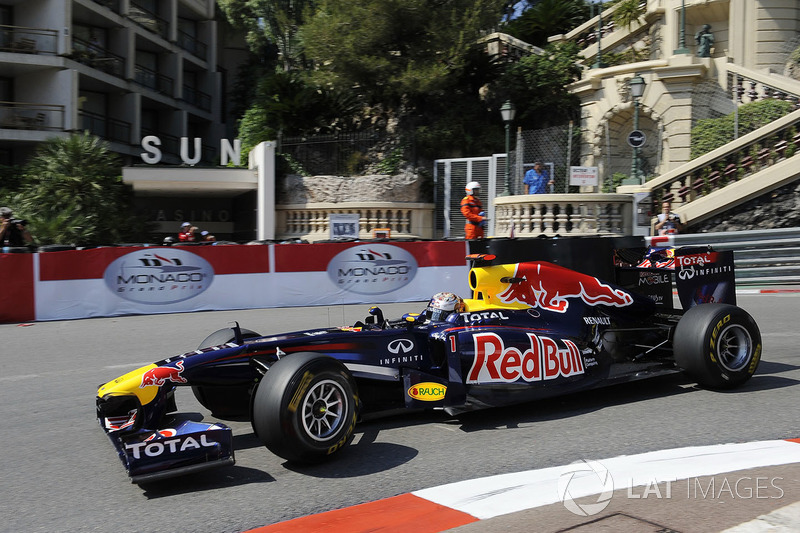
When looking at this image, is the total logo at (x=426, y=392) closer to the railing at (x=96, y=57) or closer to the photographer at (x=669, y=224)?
the photographer at (x=669, y=224)

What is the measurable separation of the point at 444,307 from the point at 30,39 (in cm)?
2483

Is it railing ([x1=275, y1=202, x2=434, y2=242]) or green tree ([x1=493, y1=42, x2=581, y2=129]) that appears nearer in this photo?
railing ([x1=275, y1=202, x2=434, y2=242])

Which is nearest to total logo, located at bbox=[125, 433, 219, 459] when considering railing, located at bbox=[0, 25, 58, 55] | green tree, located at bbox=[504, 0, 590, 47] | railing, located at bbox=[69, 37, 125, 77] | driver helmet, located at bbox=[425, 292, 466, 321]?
driver helmet, located at bbox=[425, 292, 466, 321]

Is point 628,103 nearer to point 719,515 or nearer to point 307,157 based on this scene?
point 307,157

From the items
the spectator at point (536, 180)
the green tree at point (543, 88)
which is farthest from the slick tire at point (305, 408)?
the green tree at point (543, 88)

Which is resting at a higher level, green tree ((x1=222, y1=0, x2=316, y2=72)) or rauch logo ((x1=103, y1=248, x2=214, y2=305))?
green tree ((x1=222, y1=0, x2=316, y2=72))

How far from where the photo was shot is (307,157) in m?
24.5

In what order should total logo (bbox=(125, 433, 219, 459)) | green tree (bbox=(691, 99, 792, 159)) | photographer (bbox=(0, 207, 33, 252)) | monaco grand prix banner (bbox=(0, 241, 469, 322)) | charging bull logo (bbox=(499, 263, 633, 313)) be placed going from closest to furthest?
1. total logo (bbox=(125, 433, 219, 459))
2. charging bull logo (bbox=(499, 263, 633, 313))
3. monaco grand prix banner (bbox=(0, 241, 469, 322))
4. photographer (bbox=(0, 207, 33, 252))
5. green tree (bbox=(691, 99, 792, 159))

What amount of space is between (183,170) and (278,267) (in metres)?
11.6

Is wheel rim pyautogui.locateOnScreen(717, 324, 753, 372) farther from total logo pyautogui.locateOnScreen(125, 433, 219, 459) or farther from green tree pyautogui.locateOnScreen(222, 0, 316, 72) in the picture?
green tree pyautogui.locateOnScreen(222, 0, 316, 72)

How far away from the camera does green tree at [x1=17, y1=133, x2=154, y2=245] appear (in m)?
20.9

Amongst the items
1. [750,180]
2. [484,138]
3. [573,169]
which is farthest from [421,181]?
[750,180]

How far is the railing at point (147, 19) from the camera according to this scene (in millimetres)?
31577

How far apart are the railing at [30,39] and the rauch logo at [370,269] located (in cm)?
1767
